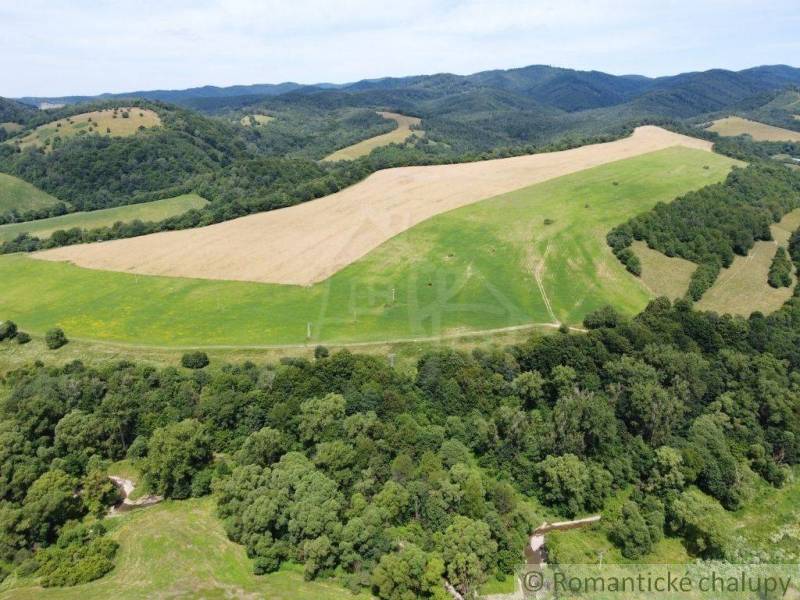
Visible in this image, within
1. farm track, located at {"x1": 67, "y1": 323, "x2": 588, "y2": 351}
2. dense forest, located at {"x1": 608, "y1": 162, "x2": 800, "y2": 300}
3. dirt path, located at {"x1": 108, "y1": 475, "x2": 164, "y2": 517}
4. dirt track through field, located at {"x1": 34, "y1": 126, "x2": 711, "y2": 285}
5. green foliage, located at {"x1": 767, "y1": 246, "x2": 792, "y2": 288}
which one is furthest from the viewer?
dirt track through field, located at {"x1": 34, "y1": 126, "x2": 711, "y2": 285}

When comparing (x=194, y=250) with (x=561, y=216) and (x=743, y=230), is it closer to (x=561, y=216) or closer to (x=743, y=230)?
(x=561, y=216)

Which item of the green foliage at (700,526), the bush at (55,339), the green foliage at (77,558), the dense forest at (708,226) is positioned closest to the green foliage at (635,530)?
the green foliage at (700,526)

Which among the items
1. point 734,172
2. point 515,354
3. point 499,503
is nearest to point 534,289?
point 515,354

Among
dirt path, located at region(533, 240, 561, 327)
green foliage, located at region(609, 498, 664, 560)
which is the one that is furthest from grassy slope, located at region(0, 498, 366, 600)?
dirt path, located at region(533, 240, 561, 327)

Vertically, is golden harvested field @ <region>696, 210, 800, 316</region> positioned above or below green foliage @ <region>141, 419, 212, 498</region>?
above

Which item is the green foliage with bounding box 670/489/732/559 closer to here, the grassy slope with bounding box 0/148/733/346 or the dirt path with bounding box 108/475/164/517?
the grassy slope with bounding box 0/148/733/346
